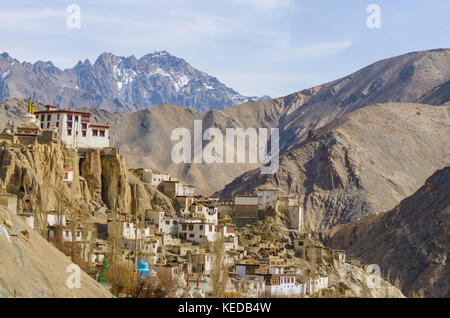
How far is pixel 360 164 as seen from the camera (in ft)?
559

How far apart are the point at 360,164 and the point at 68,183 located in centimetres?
10668

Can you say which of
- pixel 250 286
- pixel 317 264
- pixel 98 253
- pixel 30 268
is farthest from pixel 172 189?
pixel 30 268

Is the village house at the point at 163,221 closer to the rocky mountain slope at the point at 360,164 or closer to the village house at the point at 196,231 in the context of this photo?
the village house at the point at 196,231

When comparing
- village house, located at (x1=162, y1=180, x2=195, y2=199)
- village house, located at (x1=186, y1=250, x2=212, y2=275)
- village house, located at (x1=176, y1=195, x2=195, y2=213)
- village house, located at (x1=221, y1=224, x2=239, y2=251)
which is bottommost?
village house, located at (x1=186, y1=250, x2=212, y2=275)

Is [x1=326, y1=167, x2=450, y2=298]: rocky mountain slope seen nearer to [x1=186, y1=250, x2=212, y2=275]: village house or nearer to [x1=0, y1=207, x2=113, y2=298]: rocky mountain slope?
[x1=186, y1=250, x2=212, y2=275]: village house

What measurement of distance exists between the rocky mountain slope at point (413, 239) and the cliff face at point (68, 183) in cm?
4110

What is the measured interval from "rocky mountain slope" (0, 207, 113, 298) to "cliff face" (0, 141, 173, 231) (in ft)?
37.4

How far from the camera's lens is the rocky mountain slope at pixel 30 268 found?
136ft

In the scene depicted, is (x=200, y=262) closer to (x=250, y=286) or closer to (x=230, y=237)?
(x=250, y=286)

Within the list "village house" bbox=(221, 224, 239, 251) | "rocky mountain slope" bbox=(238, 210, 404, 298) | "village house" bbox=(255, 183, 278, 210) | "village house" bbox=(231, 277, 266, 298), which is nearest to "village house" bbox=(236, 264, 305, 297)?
"village house" bbox=(231, 277, 266, 298)

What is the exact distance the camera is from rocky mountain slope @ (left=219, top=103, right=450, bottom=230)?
160 m

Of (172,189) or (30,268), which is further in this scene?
(172,189)

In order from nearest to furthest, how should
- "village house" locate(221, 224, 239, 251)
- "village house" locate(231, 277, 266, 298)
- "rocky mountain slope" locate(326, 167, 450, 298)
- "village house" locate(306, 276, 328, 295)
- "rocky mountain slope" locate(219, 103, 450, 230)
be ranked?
"village house" locate(231, 277, 266, 298), "village house" locate(306, 276, 328, 295), "village house" locate(221, 224, 239, 251), "rocky mountain slope" locate(326, 167, 450, 298), "rocky mountain slope" locate(219, 103, 450, 230)
